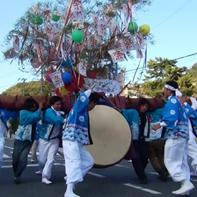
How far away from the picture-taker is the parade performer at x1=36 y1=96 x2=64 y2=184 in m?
8.90

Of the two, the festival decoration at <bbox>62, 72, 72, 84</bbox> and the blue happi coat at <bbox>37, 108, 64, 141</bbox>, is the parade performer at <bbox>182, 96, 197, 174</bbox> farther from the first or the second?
the blue happi coat at <bbox>37, 108, 64, 141</bbox>

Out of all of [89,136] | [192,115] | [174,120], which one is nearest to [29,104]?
[89,136]

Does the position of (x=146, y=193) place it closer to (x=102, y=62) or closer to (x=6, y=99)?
(x=6, y=99)

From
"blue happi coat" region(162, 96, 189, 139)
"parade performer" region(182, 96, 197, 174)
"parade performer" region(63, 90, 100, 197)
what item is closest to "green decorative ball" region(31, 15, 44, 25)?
"parade performer" region(182, 96, 197, 174)

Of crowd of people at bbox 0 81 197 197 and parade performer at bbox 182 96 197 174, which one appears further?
parade performer at bbox 182 96 197 174

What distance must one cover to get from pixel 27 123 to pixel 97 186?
71.9 inches

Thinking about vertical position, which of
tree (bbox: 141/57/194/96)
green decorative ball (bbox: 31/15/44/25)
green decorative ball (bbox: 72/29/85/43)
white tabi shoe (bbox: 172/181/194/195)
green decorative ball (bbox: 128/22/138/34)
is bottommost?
white tabi shoe (bbox: 172/181/194/195)

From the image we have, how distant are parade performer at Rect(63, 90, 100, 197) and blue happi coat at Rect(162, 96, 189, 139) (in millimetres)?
1276

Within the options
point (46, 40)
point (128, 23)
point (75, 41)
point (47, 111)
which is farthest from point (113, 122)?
point (46, 40)

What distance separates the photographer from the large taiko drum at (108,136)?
345 inches

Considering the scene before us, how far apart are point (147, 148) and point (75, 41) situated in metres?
2.67

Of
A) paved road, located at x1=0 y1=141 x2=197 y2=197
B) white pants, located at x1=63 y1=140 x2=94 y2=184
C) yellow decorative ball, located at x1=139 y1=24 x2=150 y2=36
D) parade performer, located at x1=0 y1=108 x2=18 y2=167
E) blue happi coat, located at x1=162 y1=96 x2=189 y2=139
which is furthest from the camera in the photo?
yellow decorative ball, located at x1=139 y1=24 x2=150 y2=36

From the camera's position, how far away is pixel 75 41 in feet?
32.3

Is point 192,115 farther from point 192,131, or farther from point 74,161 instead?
point 74,161
